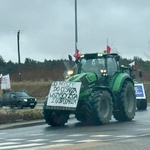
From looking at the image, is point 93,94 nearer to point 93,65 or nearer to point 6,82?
point 93,65

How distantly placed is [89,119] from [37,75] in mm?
51989

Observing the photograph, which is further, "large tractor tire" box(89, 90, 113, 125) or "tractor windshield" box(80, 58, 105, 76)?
"tractor windshield" box(80, 58, 105, 76)

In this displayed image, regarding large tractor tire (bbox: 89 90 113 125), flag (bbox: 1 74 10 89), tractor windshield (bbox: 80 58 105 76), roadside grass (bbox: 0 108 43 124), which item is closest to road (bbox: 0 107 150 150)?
large tractor tire (bbox: 89 90 113 125)

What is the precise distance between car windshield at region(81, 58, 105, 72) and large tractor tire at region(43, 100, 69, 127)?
2118mm

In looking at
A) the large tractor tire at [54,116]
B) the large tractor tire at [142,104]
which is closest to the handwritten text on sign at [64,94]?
the large tractor tire at [54,116]

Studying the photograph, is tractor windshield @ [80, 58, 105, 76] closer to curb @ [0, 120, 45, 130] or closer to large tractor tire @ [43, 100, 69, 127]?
large tractor tire @ [43, 100, 69, 127]

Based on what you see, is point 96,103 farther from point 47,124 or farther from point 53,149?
point 53,149

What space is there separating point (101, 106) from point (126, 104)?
2.07 meters

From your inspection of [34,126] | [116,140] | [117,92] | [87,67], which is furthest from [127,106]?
[116,140]

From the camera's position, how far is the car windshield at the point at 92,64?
78.4ft

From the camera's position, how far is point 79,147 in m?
14.7

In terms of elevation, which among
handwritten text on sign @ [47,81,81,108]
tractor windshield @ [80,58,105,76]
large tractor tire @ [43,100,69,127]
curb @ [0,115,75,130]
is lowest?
curb @ [0,115,75,130]

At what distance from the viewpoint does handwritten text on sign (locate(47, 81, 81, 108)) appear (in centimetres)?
2223

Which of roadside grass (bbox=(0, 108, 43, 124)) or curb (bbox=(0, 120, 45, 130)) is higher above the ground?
roadside grass (bbox=(0, 108, 43, 124))
